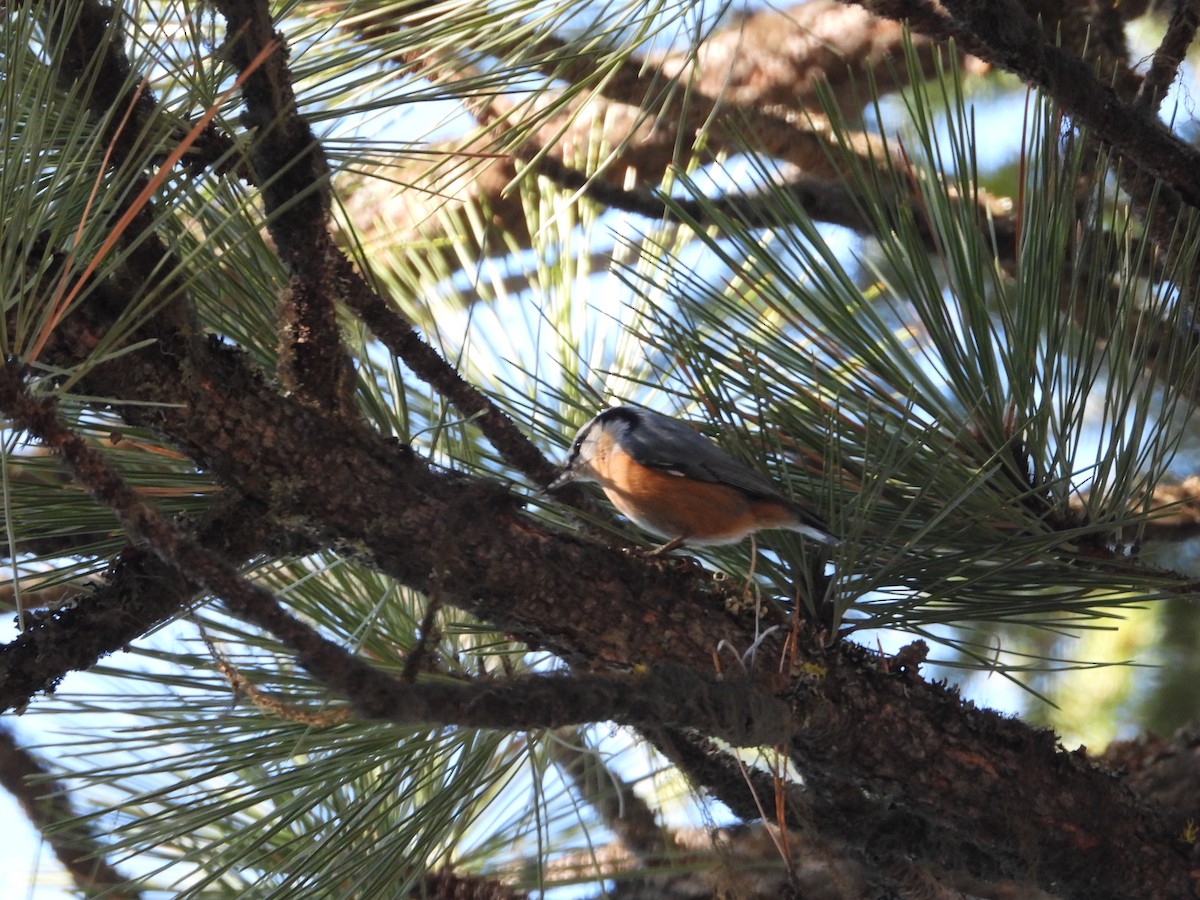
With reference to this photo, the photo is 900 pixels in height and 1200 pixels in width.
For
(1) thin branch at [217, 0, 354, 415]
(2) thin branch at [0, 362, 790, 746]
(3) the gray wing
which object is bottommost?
(2) thin branch at [0, 362, 790, 746]

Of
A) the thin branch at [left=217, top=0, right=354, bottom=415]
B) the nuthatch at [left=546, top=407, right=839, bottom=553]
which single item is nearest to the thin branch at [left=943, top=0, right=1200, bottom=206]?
the nuthatch at [left=546, top=407, right=839, bottom=553]

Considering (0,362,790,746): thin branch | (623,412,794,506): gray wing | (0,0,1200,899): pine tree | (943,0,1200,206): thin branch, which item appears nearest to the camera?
(0,362,790,746): thin branch

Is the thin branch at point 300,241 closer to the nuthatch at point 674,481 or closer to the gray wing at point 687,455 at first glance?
the nuthatch at point 674,481

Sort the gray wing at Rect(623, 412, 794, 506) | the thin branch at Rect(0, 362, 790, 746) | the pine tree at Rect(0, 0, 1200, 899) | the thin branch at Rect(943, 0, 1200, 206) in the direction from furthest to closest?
1. the gray wing at Rect(623, 412, 794, 506)
2. the thin branch at Rect(943, 0, 1200, 206)
3. the pine tree at Rect(0, 0, 1200, 899)
4. the thin branch at Rect(0, 362, 790, 746)

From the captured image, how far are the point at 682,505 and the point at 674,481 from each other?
2.1 inches

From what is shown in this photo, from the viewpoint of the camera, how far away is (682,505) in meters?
1.77

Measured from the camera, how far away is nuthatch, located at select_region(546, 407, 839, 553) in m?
1.58

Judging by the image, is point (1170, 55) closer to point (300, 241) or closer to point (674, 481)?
point (674, 481)

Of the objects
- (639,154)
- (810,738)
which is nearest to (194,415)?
(810,738)

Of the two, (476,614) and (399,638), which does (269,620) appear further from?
(399,638)

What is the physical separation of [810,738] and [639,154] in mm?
1644

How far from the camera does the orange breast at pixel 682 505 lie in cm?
163

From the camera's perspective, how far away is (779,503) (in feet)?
4.97

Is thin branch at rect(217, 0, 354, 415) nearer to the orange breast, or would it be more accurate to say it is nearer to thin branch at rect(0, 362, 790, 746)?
thin branch at rect(0, 362, 790, 746)
